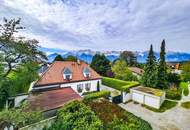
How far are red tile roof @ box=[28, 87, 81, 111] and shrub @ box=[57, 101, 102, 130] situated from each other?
226cm

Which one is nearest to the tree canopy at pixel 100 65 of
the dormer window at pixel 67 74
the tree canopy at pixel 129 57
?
the dormer window at pixel 67 74

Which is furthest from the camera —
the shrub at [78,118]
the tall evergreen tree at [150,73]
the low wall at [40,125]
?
the tall evergreen tree at [150,73]

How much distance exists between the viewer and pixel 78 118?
1196cm

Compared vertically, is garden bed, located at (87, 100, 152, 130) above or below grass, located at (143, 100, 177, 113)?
above

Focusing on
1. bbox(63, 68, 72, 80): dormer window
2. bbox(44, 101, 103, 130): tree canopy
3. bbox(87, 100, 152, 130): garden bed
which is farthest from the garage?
bbox(44, 101, 103, 130): tree canopy

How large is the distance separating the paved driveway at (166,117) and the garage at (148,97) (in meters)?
1.35

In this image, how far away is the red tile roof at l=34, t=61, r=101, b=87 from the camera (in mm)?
22550

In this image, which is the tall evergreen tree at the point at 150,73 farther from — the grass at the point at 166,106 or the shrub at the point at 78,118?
the shrub at the point at 78,118

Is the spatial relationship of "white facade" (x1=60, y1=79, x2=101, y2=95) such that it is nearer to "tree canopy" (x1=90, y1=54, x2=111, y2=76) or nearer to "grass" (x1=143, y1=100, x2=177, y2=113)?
"grass" (x1=143, y1=100, x2=177, y2=113)

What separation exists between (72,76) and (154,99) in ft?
46.5

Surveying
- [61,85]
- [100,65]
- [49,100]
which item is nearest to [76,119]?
[49,100]

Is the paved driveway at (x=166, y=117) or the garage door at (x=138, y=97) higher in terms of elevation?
the garage door at (x=138, y=97)

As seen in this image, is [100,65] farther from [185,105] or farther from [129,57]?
[129,57]

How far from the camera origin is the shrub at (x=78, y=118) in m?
11.0
